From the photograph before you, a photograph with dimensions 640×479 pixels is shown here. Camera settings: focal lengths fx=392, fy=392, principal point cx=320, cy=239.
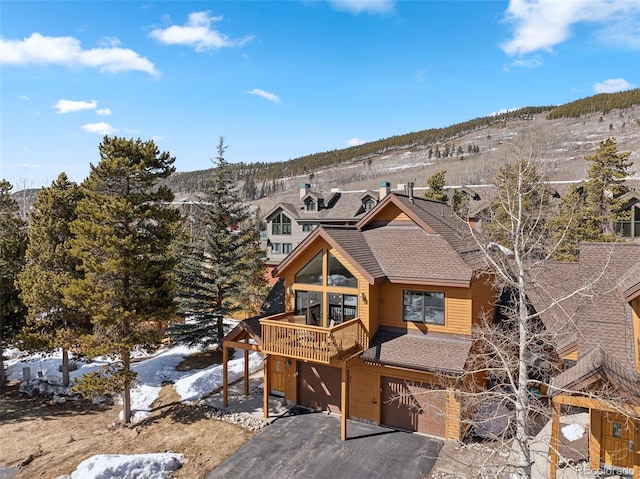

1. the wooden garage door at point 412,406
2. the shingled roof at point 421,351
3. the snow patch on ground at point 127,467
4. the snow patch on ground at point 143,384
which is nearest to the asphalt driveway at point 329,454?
the wooden garage door at point 412,406

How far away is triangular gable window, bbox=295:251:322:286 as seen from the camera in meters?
14.8

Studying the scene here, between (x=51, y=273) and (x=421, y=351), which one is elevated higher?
(x=51, y=273)

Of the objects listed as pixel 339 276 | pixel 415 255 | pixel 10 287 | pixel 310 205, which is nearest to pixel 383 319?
pixel 339 276

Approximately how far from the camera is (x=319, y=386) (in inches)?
604

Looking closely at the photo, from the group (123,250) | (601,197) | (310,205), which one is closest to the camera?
(123,250)

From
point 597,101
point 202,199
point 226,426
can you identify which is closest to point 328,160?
point 597,101

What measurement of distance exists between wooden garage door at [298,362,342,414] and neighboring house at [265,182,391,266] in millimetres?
23691

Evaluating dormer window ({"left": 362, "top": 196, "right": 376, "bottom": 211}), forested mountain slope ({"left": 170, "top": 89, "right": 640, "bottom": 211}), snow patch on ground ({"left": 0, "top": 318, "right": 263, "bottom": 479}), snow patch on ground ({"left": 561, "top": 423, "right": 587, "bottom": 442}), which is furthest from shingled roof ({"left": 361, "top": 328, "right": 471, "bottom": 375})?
forested mountain slope ({"left": 170, "top": 89, "right": 640, "bottom": 211})

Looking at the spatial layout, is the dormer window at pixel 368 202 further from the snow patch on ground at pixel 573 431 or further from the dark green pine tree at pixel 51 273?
the snow patch on ground at pixel 573 431

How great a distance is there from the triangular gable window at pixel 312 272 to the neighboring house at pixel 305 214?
76.3ft

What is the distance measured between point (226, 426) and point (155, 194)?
9.25 meters

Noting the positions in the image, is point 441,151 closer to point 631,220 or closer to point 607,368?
point 631,220

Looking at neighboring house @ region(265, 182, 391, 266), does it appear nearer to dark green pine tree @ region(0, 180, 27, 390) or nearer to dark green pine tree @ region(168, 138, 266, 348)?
dark green pine tree @ region(168, 138, 266, 348)

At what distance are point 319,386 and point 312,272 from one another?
452 cm
